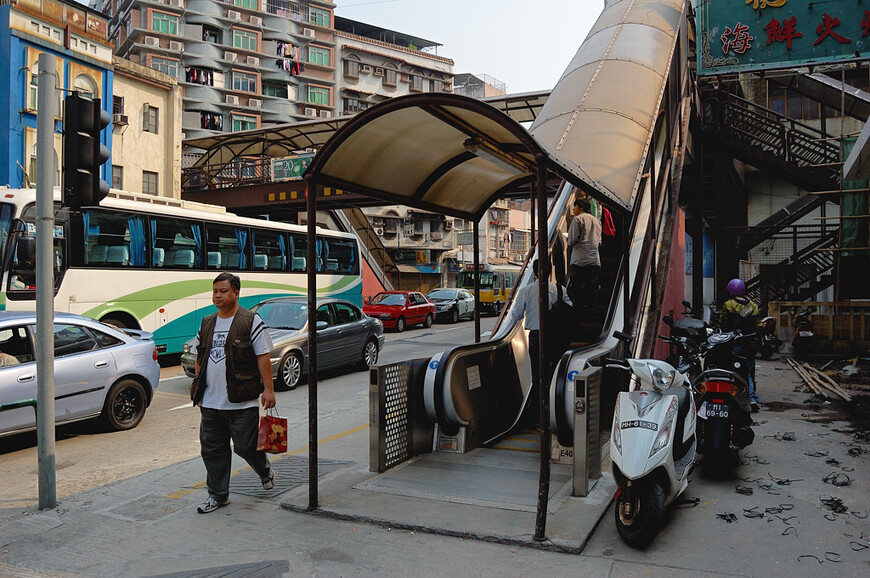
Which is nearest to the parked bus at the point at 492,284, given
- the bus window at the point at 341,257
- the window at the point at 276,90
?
the bus window at the point at 341,257

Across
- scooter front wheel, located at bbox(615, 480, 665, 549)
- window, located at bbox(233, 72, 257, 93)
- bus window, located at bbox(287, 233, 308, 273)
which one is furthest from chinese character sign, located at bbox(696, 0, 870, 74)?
window, located at bbox(233, 72, 257, 93)

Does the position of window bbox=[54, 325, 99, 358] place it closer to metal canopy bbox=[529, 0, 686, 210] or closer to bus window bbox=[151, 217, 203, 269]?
metal canopy bbox=[529, 0, 686, 210]

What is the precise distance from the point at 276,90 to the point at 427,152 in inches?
2591

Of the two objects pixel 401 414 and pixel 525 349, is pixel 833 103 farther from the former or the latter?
pixel 401 414

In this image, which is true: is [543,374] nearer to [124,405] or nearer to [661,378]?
[661,378]

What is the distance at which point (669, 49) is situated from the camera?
15.0 metres

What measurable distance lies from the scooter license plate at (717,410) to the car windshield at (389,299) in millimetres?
19541

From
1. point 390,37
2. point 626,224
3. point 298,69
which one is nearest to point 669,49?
point 626,224

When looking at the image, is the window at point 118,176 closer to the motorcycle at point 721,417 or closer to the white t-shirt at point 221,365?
the white t-shirt at point 221,365

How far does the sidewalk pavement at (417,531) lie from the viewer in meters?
4.38

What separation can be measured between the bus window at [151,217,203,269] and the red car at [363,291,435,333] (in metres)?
9.34

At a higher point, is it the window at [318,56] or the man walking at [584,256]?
the window at [318,56]

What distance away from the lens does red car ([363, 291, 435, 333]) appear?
25.0 m

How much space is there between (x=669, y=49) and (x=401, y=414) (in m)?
11.8
